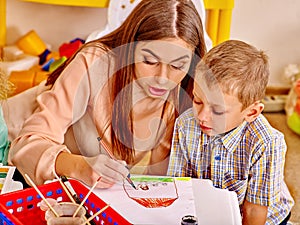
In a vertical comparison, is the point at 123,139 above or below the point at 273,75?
above

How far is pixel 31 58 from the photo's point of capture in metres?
2.61

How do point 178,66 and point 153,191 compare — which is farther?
point 178,66

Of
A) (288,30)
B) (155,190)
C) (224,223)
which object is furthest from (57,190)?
(288,30)

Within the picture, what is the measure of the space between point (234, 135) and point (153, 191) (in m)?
0.26

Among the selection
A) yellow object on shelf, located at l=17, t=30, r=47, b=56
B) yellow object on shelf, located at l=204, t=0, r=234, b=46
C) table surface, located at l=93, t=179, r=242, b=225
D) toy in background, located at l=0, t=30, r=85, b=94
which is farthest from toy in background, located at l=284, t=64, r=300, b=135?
table surface, located at l=93, t=179, r=242, b=225

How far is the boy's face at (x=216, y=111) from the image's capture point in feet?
4.09

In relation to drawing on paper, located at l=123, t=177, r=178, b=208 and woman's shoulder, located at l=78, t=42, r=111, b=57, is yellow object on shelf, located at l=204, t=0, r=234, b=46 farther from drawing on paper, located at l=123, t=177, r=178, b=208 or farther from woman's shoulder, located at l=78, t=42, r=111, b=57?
drawing on paper, located at l=123, t=177, r=178, b=208

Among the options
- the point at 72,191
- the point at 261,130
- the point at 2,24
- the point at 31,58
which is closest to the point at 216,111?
the point at 261,130

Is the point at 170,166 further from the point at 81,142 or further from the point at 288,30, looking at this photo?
the point at 288,30

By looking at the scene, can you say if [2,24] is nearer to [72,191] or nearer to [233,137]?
[233,137]

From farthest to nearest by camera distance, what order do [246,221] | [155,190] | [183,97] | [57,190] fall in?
[183,97] < [246,221] < [155,190] < [57,190]

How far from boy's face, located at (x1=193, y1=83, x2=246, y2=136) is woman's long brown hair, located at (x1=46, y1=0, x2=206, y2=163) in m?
0.16

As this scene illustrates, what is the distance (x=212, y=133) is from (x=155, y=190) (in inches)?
8.9

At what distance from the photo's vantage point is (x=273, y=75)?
2.98 m
